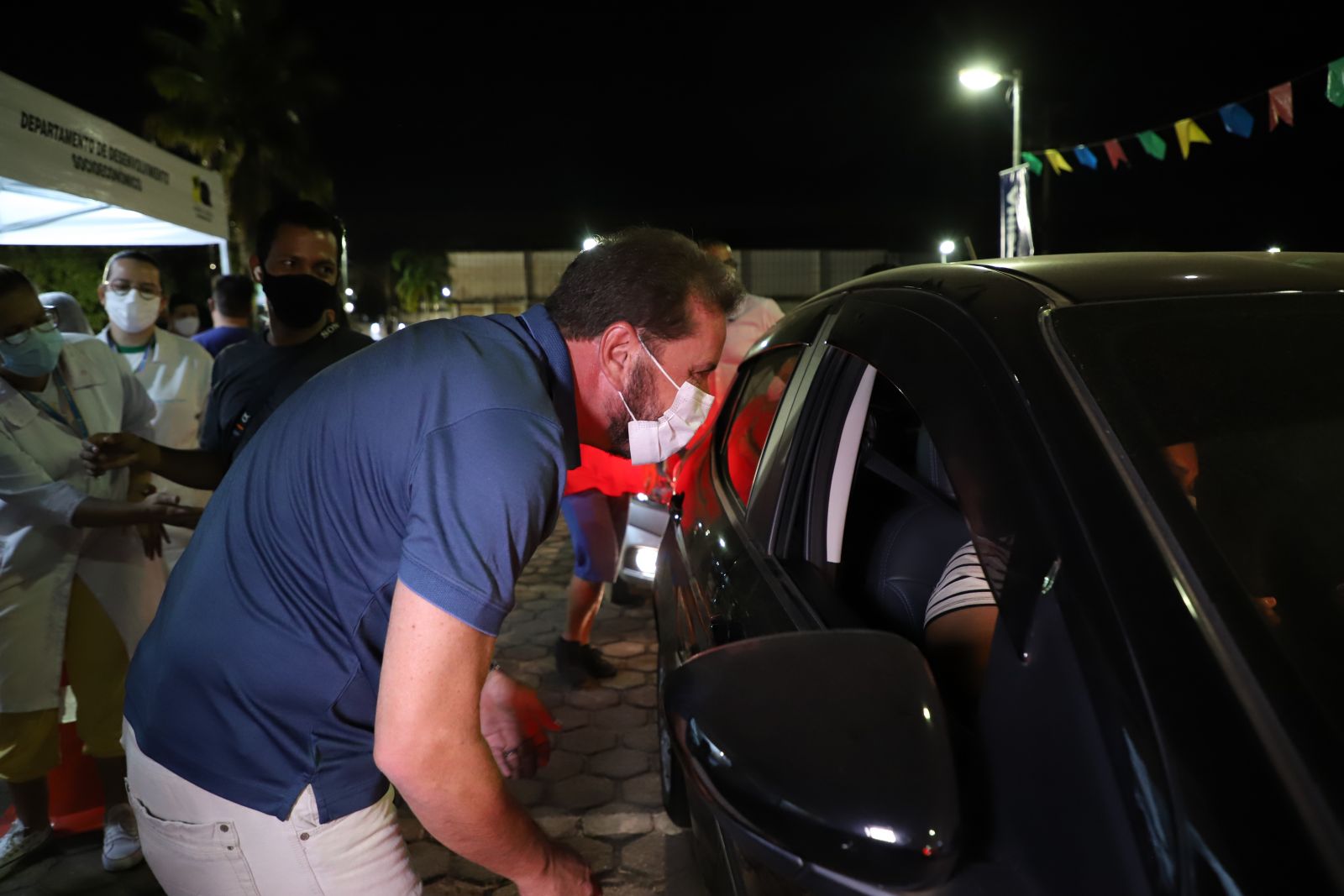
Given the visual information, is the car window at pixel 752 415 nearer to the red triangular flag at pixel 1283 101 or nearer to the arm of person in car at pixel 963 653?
the arm of person in car at pixel 963 653

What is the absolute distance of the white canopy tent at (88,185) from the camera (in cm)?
425

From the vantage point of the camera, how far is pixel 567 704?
3.93 meters

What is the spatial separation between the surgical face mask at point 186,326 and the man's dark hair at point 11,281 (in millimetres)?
5648

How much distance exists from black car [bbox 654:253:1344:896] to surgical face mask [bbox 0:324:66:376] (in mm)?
2533

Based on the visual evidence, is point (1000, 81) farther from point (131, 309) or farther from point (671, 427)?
point (671, 427)

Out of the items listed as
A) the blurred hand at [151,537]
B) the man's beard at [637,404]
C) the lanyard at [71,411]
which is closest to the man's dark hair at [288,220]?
the lanyard at [71,411]

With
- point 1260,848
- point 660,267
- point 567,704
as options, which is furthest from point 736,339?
point 1260,848

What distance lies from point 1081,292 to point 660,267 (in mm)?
617

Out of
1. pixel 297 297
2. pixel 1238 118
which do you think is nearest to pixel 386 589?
pixel 297 297

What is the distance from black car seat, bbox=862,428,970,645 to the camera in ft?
5.88

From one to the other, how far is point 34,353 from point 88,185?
2.93 m

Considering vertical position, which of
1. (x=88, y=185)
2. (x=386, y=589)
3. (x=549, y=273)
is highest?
(x=549, y=273)

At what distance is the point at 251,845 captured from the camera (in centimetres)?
136

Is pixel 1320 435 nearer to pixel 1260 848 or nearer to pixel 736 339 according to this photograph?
pixel 1260 848
